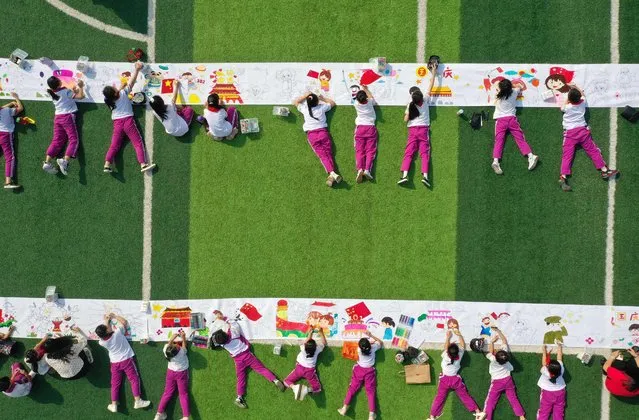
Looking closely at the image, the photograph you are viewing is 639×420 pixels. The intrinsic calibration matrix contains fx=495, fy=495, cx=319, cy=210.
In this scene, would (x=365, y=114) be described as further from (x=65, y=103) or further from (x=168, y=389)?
(x=168, y=389)

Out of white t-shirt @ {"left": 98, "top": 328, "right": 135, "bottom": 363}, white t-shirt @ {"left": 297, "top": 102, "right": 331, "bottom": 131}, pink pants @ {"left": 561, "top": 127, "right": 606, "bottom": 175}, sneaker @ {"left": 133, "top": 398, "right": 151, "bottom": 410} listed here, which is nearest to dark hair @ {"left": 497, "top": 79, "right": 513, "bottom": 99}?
pink pants @ {"left": 561, "top": 127, "right": 606, "bottom": 175}

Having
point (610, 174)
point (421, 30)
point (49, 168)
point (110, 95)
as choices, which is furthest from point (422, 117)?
point (49, 168)

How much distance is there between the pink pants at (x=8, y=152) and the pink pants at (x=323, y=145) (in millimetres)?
5965

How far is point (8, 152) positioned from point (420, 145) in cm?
820

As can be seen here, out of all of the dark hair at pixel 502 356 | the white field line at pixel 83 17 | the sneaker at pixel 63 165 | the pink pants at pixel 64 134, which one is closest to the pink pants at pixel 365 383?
the dark hair at pixel 502 356

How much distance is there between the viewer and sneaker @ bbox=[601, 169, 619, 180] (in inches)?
368

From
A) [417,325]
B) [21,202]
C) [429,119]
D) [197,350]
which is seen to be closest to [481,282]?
[417,325]

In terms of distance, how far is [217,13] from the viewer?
9.80m

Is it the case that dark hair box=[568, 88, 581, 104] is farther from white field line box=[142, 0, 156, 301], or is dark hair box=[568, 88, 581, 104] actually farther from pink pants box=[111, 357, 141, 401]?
pink pants box=[111, 357, 141, 401]

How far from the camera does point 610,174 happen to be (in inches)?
368

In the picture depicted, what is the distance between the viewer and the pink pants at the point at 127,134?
9.74m

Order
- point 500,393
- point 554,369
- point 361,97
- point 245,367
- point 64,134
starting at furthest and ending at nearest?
1. point 64,134
2. point 245,367
3. point 500,393
4. point 361,97
5. point 554,369

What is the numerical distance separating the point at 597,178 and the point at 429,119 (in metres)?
3.40

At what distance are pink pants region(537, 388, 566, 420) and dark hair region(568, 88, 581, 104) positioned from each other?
5.45m
